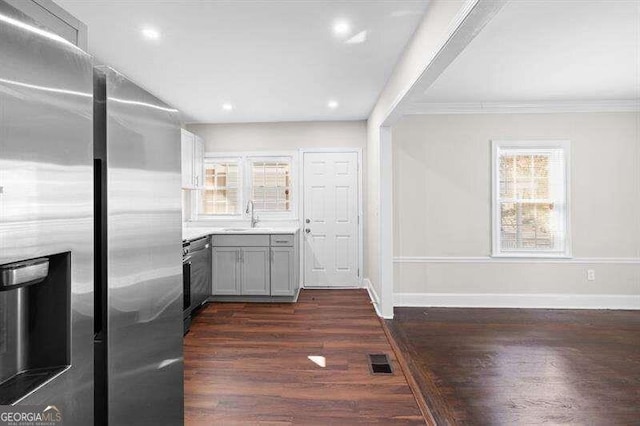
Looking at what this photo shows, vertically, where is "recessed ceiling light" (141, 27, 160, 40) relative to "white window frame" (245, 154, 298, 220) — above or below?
above

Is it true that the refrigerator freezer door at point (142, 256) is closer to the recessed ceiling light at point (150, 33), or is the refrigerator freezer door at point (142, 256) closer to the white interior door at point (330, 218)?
the recessed ceiling light at point (150, 33)

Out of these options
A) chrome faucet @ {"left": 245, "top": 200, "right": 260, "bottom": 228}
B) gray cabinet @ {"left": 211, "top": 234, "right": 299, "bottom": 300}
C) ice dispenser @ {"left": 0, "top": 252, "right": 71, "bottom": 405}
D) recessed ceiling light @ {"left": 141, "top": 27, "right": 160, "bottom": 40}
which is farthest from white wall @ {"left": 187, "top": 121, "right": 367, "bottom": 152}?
ice dispenser @ {"left": 0, "top": 252, "right": 71, "bottom": 405}

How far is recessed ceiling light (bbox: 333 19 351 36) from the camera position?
2438 millimetres

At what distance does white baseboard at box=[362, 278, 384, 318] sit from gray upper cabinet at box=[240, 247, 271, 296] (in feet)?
4.44

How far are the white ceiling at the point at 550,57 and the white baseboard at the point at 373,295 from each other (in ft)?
7.84

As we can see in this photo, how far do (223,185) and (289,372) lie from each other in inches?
134

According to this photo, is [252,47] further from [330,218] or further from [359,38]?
[330,218]

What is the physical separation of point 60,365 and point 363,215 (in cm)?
459

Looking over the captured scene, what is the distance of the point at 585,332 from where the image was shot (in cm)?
351

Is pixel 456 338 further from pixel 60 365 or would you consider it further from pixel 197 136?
pixel 197 136

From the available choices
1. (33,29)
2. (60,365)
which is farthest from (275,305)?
(33,29)

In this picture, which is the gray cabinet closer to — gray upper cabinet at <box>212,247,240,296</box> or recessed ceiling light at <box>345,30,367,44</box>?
gray upper cabinet at <box>212,247,240,296</box>

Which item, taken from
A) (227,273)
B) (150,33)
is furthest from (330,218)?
(150,33)

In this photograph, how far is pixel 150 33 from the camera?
2.57 m
